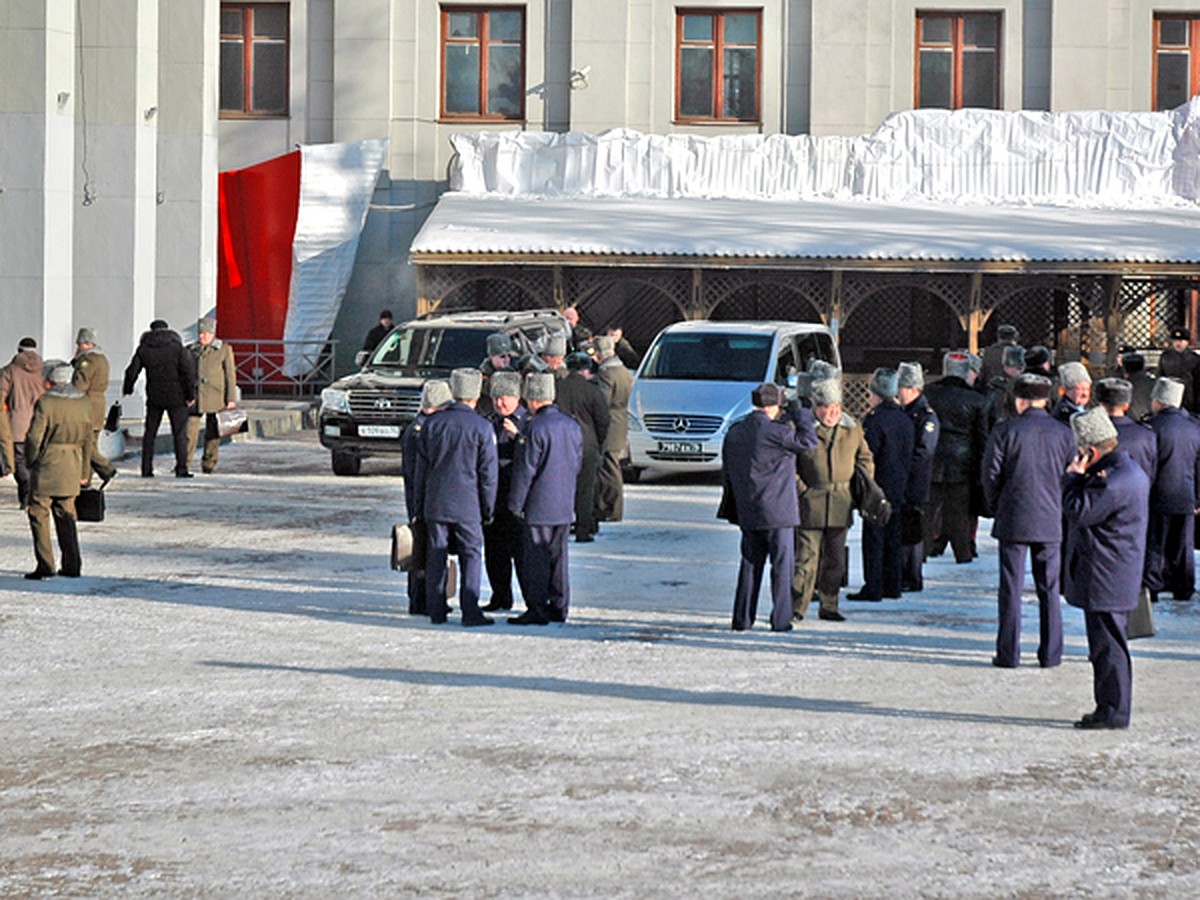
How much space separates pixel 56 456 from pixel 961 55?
87.3 feet

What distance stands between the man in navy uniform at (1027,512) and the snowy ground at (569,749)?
24 cm

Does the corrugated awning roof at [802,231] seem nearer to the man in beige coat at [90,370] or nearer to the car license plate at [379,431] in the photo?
the car license plate at [379,431]

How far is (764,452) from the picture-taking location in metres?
13.7

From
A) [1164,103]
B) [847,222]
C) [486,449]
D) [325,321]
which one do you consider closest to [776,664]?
[486,449]

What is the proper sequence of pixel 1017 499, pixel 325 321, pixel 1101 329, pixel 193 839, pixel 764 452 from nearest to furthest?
pixel 193 839
pixel 1017 499
pixel 764 452
pixel 1101 329
pixel 325 321

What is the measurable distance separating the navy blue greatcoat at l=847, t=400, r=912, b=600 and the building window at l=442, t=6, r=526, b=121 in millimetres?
24179

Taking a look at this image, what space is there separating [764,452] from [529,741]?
4.01m

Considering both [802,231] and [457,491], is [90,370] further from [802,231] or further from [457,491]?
[802,231]

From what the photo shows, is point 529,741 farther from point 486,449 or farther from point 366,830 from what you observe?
point 486,449

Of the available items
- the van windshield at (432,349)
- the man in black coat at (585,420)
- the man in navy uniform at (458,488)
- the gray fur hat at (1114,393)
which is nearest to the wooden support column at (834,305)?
the van windshield at (432,349)

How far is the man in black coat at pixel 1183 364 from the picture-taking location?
24250mm

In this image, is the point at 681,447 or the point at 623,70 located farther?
the point at 623,70

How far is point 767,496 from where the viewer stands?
44.8 ft

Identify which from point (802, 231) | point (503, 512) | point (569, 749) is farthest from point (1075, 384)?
point (802, 231)
